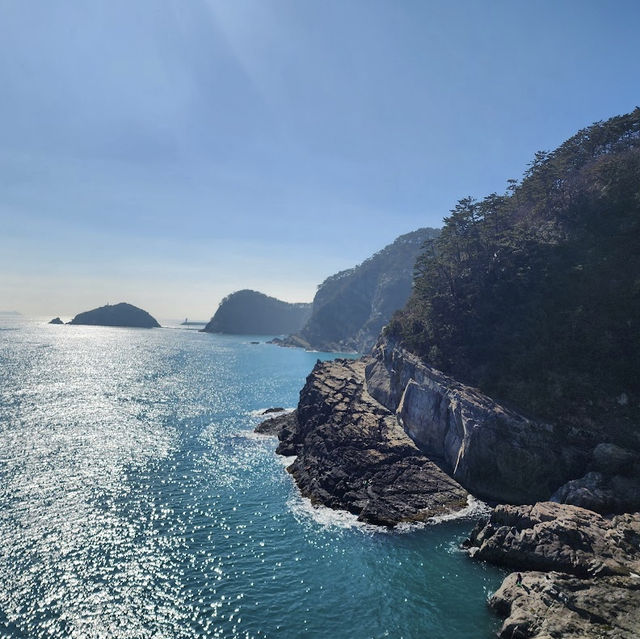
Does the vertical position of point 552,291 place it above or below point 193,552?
above

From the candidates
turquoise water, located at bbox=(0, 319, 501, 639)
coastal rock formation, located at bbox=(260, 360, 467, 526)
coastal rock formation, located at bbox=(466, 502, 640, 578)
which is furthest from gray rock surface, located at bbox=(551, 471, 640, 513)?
turquoise water, located at bbox=(0, 319, 501, 639)

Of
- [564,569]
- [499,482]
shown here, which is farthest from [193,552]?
[499,482]

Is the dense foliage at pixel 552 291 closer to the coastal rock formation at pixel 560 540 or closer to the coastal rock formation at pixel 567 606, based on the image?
the coastal rock formation at pixel 560 540

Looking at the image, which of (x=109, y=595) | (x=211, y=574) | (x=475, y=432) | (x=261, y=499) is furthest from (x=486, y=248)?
(x=109, y=595)

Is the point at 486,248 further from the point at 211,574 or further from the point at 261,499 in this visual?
the point at 211,574

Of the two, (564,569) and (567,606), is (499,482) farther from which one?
(567,606)

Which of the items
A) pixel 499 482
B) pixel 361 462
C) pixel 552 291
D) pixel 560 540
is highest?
pixel 552 291
